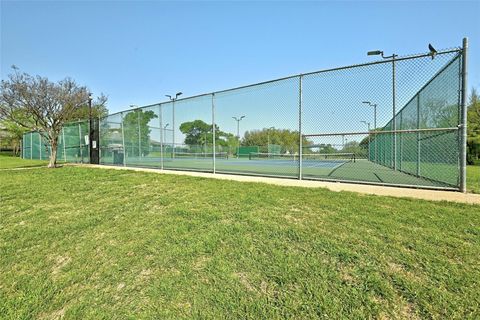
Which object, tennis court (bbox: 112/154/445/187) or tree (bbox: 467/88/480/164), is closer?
tennis court (bbox: 112/154/445/187)

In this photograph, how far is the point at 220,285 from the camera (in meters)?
2.23

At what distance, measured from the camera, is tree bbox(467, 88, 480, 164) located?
824 inches

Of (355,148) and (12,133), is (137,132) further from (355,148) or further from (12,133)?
(12,133)

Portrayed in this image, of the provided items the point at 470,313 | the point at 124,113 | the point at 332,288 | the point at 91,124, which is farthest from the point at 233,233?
the point at 91,124

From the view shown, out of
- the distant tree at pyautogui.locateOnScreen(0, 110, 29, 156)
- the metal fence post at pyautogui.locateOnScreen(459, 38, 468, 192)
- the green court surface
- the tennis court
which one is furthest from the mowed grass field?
the distant tree at pyautogui.locateOnScreen(0, 110, 29, 156)

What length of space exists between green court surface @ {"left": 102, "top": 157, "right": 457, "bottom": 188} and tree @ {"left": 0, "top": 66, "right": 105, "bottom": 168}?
2.94 meters

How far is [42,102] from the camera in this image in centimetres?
1211

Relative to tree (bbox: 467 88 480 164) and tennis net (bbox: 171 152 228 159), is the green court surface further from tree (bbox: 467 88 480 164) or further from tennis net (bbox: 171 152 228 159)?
tree (bbox: 467 88 480 164)

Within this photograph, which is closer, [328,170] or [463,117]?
[463,117]

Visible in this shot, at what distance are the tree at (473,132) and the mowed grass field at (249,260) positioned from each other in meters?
23.3

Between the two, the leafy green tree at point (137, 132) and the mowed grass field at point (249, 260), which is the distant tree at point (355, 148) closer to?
the mowed grass field at point (249, 260)

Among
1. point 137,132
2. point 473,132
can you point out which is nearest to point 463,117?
point 137,132

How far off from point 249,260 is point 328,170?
7.01 meters

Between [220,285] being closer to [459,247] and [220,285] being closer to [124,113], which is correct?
[459,247]
